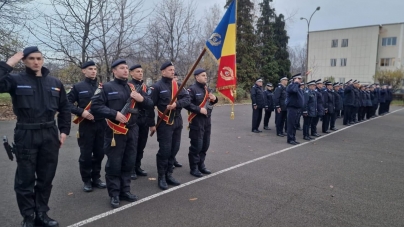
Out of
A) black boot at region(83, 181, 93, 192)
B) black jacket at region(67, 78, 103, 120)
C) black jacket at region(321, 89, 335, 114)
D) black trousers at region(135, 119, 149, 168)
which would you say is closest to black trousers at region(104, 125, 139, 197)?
black boot at region(83, 181, 93, 192)

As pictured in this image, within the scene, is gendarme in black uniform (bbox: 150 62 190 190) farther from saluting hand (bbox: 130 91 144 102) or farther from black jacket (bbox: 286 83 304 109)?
black jacket (bbox: 286 83 304 109)

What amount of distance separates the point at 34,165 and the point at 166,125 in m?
2.06

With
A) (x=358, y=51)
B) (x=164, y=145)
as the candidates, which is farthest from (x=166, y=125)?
(x=358, y=51)

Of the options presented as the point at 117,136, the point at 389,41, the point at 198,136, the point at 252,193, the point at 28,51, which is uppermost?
the point at 389,41

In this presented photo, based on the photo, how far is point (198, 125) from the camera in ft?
17.5

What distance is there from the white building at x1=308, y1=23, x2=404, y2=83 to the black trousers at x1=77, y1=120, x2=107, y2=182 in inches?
1761

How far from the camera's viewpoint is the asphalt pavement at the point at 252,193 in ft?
12.1

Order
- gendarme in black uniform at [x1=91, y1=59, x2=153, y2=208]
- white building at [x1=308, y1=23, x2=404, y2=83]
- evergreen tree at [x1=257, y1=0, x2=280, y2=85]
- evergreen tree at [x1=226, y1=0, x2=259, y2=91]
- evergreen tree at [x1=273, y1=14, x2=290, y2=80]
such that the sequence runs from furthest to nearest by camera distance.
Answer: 1. white building at [x1=308, y1=23, x2=404, y2=83]
2. evergreen tree at [x1=273, y1=14, x2=290, y2=80]
3. evergreen tree at [x1=257, y1=0, x2=280, y2=85]
4. evergreen tree at [x1=226, y1=0, x2=259, y2=91]
5. gendarme in black uniform at [x1=91, y1=59, x2=153, y2=208]

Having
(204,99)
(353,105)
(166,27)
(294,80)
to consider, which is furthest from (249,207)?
(166,27)

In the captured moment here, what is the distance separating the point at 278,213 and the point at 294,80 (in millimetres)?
5755

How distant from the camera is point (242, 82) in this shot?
1139 inches

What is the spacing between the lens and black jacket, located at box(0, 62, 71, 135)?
3125mm

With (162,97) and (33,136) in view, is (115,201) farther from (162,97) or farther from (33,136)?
(162,97)

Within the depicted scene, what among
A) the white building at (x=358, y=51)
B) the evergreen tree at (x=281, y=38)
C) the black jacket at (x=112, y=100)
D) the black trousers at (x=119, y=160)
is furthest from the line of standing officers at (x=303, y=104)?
the white building at (x=358, y=51)
